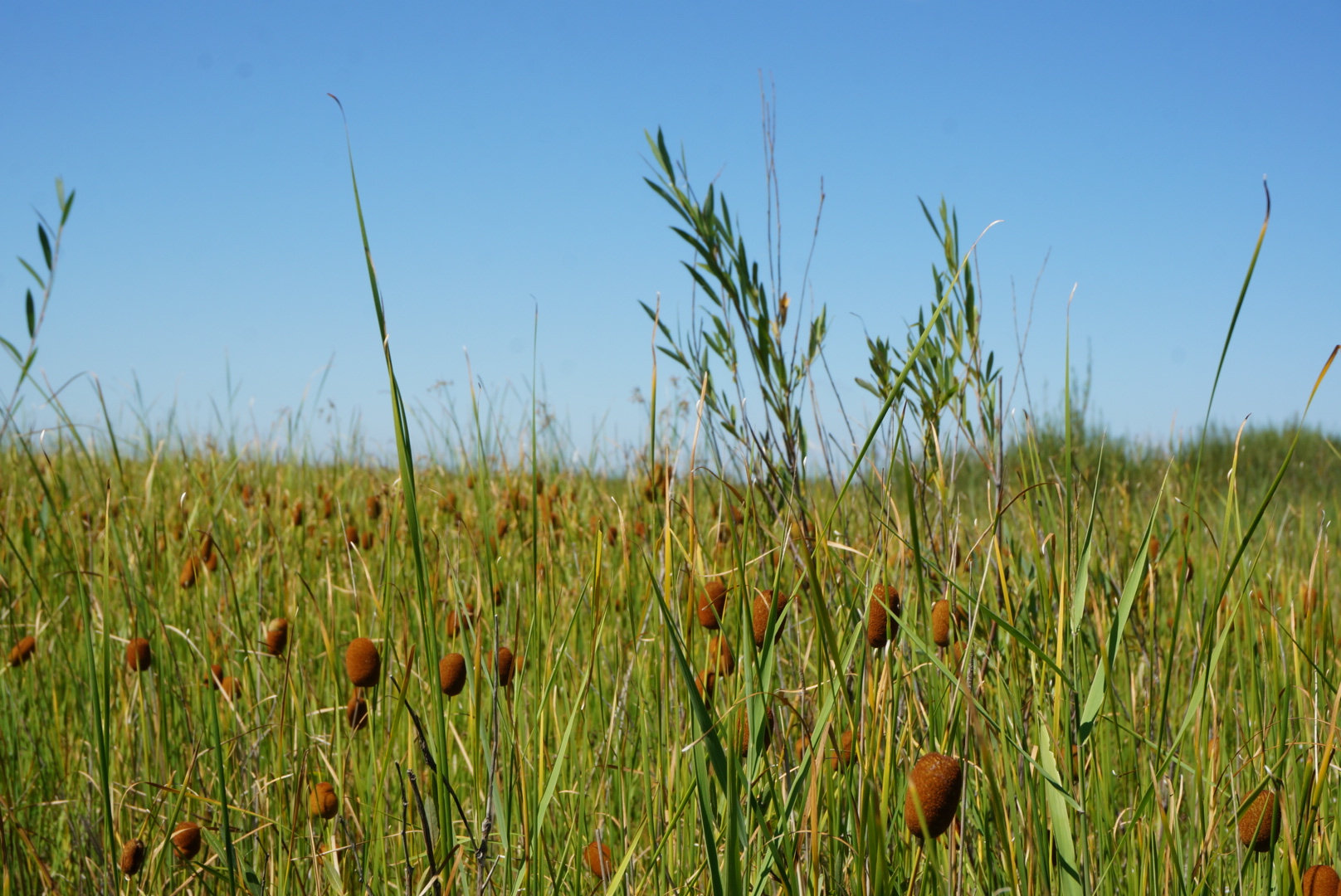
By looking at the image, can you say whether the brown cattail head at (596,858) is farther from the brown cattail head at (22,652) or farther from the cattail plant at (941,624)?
the brown cattail head at (22,652)

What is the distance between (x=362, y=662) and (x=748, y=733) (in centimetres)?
55

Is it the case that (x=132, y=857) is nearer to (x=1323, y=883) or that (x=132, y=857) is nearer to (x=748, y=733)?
(x=748, y=733)

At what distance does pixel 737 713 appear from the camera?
1.01 meters

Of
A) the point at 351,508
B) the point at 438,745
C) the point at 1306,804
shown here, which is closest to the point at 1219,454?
the point at 351,508

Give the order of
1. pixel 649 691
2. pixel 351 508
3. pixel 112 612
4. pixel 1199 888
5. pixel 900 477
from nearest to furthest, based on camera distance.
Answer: pixel 1199 888, pixel 649 691, pixel 900 477, pixel 112 612, pixel 351 508

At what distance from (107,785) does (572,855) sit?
Answer: 67 cm

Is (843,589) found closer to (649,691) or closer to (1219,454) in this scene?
(649,691)

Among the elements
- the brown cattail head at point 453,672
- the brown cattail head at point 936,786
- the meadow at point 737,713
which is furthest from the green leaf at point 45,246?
the brown cattail head at point 936,786

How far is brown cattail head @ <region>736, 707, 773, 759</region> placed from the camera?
105cm

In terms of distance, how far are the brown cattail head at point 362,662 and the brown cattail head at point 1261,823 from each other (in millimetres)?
1154

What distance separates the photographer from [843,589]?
1.13m

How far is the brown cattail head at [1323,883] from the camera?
38.8 inches

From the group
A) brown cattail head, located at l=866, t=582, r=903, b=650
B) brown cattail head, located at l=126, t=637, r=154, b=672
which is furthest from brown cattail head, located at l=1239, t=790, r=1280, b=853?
brown cattail head, located at l=126, t=637, r=154, b=672

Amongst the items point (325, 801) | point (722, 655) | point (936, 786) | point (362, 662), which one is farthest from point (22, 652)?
point (936, 786)
